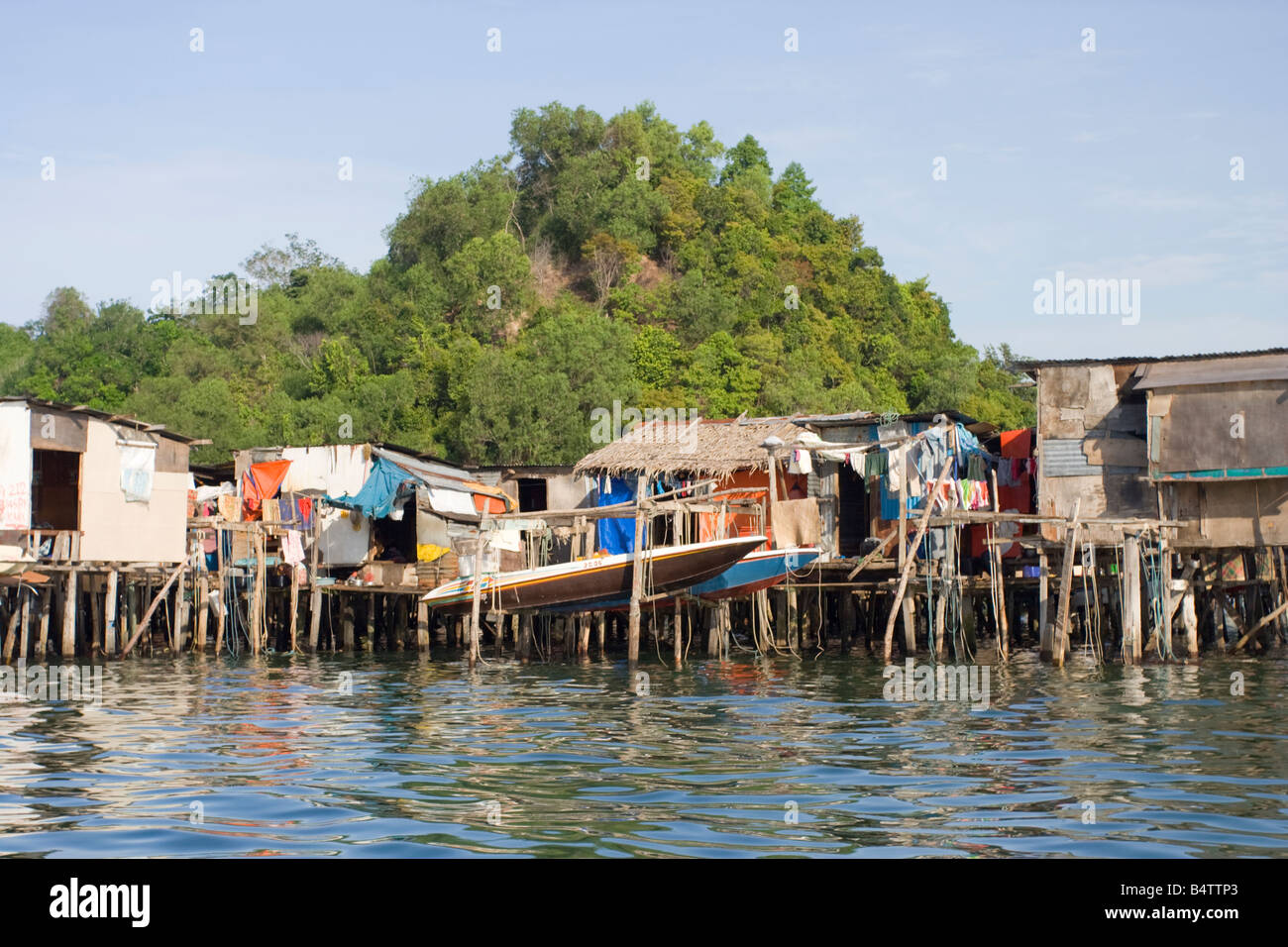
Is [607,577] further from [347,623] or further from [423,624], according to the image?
[347,623]

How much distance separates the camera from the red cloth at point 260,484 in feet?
115

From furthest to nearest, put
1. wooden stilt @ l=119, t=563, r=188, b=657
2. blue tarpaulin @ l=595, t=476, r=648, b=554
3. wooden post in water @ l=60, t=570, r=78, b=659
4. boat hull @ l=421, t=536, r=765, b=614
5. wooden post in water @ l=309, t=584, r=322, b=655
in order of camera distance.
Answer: blue tarpaulin @ l=595, t=476, r=648, b=554 < wooden post in water @ l=309, t=584, r=322, b=655 < wooden stilt @ l=119, t=563, r=188, b=657 < wooden post in water @ l=60, t=570, r=78, b=659 < boat hull @ l=421, t=536, r=765, b=614

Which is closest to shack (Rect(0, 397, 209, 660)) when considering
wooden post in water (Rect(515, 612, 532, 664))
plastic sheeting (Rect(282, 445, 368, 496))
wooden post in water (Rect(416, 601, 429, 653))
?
plastic sheeting (Rect(282, 445, 368, 496))

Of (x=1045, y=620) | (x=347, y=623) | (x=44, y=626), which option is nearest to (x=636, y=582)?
(x=1045, y=620)

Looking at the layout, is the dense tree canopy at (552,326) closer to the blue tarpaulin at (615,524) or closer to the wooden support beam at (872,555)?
the blue tarpaulin at (615,524)

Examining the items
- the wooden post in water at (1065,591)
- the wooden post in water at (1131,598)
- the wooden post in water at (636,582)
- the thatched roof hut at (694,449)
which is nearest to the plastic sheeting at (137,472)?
the thatched roof hut at (694,449)

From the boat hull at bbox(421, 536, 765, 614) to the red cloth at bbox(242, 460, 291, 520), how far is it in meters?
9.44

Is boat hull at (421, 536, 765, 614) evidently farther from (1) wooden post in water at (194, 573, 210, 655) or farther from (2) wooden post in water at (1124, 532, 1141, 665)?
(1) wooden post in water at (194, 573, 210, 655)

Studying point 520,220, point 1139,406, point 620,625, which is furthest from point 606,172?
point 1139,406

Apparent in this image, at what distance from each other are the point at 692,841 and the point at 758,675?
14124 mm

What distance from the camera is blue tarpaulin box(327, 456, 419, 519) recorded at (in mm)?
32469

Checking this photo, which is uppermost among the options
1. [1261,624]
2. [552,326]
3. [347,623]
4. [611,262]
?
[611,262]

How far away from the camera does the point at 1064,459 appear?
2703 cm

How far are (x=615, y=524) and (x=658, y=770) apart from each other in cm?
1981
